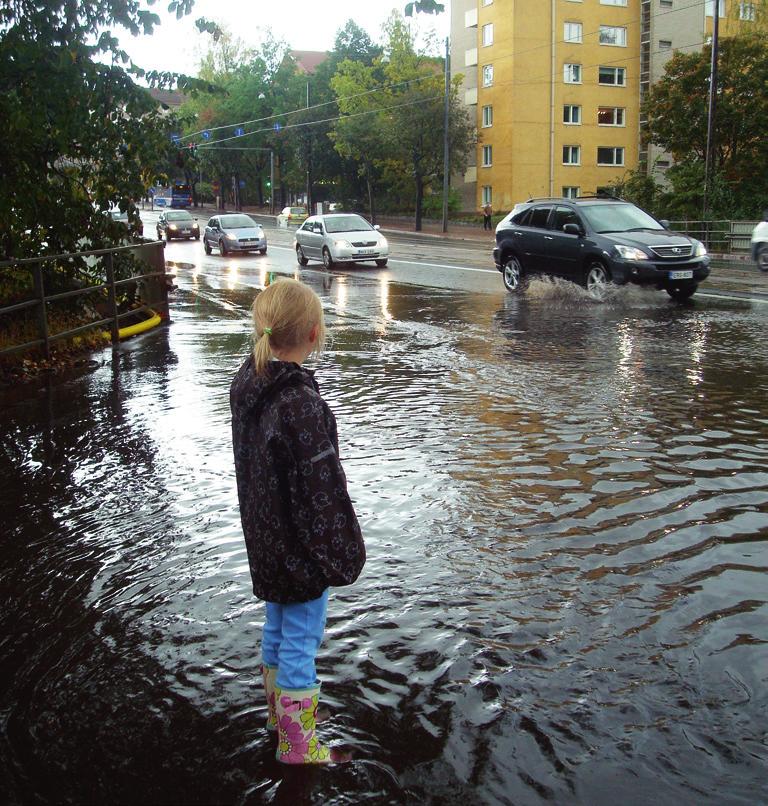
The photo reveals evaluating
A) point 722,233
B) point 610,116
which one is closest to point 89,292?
point 722,233

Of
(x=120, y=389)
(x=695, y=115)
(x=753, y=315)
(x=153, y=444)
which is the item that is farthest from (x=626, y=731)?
(x=695, y=115)

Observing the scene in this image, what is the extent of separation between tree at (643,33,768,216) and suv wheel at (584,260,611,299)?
73.3ft

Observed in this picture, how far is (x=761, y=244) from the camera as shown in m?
22.6

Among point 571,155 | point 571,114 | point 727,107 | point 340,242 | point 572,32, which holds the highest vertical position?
point 572,32

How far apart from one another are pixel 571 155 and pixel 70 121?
5361 cm

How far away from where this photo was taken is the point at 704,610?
3.94 meters

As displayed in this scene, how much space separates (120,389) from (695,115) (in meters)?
34.0

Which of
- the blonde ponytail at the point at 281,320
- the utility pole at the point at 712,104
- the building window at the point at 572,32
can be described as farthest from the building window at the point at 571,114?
the blonde ponytail at the point at 281,320

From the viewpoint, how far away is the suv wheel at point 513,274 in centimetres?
1852

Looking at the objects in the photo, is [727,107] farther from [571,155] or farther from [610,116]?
[610,116]

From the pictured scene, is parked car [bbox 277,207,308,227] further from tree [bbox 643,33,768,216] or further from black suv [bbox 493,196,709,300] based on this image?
black suv [bbox 493,196,709,300]

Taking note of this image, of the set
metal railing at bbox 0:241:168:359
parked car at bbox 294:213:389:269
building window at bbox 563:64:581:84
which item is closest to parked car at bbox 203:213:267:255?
parked car at bbox 294:213:389:269

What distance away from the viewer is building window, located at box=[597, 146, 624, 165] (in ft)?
204

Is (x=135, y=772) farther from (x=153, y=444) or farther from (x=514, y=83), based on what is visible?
(x=514, y=83)
